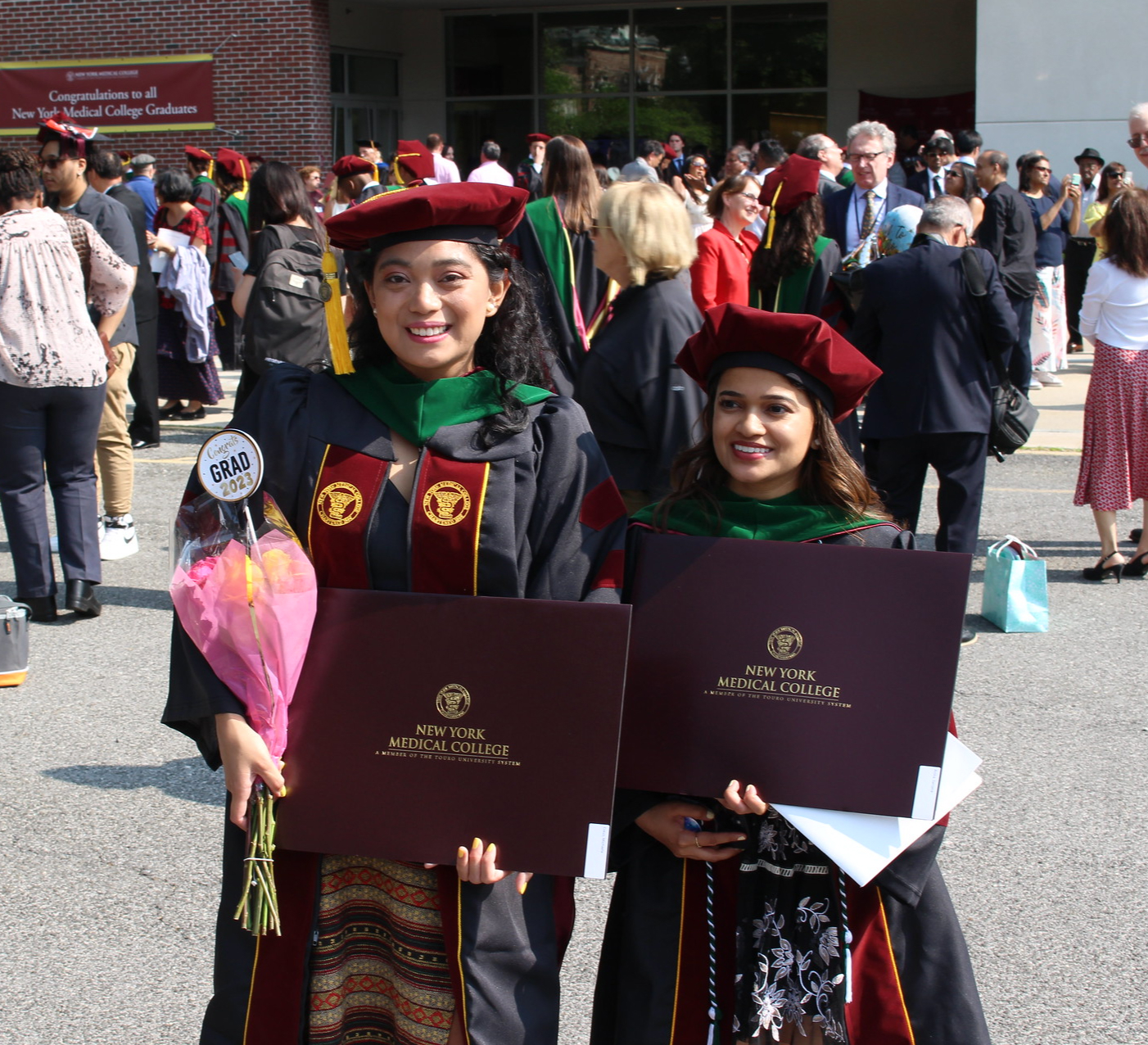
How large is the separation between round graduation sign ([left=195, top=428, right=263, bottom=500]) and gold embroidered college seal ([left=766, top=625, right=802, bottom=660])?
2.71ft

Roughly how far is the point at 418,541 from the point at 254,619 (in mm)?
300

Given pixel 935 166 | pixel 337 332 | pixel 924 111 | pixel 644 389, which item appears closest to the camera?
pixel 337 332

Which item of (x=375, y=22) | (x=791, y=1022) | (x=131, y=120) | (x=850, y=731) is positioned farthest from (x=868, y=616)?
(x=375, y=22)

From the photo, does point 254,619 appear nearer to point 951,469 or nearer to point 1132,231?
point 951,469

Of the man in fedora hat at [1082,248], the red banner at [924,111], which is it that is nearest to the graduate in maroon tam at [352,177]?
the man in fedora hat at [1082,248]

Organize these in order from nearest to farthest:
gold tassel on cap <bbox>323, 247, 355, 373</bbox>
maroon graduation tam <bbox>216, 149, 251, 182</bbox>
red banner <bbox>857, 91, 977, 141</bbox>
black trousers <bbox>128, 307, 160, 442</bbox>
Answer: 1. gold tassel on cap <bbox>323, 247, 355, 373</bbox>
2. black trousers <bbox>128, 307, 160, 442</bbox>
3. maroon graduation tam <bbox>216, 149, 251, 182</bbox>
4. red banner <bbox>857, 91, 977, 141</bbox>

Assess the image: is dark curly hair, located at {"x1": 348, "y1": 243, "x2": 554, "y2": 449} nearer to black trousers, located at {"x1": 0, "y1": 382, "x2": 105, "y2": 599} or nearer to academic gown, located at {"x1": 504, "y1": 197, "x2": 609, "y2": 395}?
academic gown, located at {"x1": 504, "y1": 197, "x2": 609, "y2": 395}

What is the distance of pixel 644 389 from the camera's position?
450cm

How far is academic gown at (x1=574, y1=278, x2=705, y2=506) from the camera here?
4500 mm

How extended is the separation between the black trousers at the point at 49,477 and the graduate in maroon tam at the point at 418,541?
4.15m

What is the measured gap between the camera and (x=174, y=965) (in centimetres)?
338

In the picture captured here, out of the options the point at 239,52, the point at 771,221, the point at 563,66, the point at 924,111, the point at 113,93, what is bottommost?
the point at 771,221

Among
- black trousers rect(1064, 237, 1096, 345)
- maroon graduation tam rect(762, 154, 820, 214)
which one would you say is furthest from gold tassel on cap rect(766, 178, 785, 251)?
black trousers rect(1064, 237, 1096, 345)

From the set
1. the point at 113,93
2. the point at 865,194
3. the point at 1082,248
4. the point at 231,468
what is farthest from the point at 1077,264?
the point at 113,93
